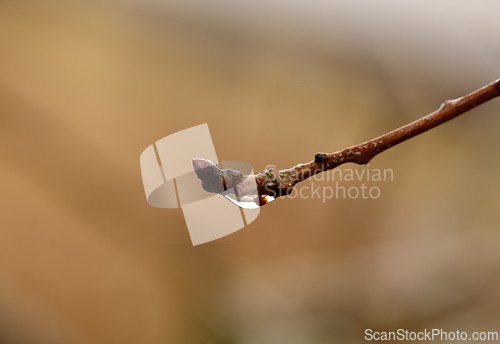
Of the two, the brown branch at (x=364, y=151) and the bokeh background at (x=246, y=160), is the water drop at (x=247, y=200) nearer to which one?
the brown branch at (x=364, y=151)

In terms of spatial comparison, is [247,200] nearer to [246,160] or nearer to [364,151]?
[364,151]

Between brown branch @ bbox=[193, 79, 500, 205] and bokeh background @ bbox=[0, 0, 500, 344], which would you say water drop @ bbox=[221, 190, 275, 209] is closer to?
brown branch @ bbox=[193, 79, 500, 205]

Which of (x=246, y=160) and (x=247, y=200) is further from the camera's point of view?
(x=246, y=160)

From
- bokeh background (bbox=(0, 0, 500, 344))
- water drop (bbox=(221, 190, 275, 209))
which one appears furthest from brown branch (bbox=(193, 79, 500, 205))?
bokeh background (bbox=(0, 0, 500, 344))

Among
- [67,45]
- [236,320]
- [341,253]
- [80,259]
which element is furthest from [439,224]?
[67,45]

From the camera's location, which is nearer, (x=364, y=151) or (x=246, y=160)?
(x=364, y=151)

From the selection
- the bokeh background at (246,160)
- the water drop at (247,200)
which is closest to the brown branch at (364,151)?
the water drop at (247,200)

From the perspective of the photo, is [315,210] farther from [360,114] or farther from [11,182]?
[11,182]

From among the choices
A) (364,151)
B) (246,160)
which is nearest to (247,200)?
(364,151)

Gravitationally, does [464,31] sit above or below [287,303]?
above
